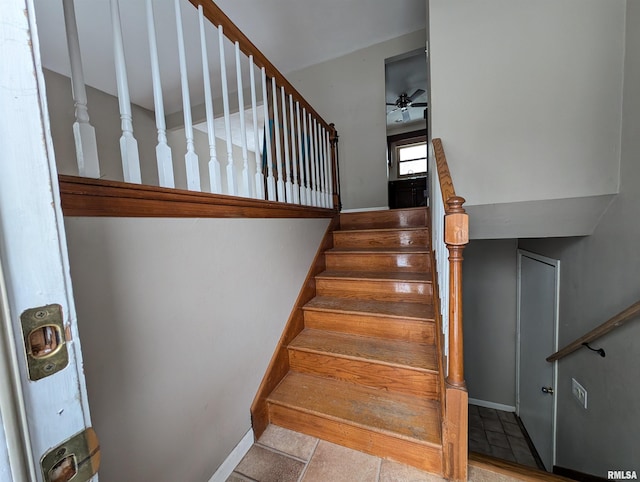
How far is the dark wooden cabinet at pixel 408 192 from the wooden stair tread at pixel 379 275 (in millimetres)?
3440

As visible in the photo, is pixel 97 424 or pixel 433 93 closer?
pixel 97 424

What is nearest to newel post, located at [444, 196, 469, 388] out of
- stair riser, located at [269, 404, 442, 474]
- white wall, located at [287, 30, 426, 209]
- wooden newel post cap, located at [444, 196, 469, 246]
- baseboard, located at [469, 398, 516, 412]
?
wooden newel post cap, located at [444, 196, 469, 246]

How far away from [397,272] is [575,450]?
6.21ft

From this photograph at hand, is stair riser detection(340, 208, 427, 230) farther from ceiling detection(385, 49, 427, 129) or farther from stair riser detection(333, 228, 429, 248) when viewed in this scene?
ceiling detection(385, 49, 427, 129)

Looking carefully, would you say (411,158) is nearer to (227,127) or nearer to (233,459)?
(227,127)

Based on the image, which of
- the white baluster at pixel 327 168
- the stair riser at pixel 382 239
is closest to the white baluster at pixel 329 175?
the white baluster at pixel 327 168

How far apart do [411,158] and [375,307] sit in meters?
4.93

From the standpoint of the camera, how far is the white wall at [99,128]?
2.84m

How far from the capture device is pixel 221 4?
2457mm

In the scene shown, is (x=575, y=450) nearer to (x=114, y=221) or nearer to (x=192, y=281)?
(x=192, y=281)

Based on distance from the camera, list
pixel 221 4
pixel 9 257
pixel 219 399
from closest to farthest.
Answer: pixel 9 257
pixel 219 399
pixel 221 4

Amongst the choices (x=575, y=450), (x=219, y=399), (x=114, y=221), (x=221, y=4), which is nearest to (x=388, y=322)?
(x=219, y=399)

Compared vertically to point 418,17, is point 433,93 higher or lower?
lower

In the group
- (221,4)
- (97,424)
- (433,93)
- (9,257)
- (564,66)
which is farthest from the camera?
(221,4)
